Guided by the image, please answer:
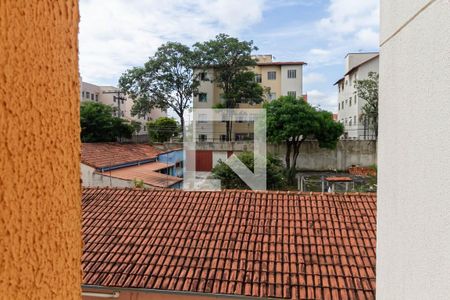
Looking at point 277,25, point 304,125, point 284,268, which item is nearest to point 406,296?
point 284,268

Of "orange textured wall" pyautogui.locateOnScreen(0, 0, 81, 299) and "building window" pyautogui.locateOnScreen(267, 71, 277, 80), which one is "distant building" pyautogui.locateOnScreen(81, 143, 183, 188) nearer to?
"orange textured wall" pyautogui.locateOnScreen(0, 0, 81, 299)

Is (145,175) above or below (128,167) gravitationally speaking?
below

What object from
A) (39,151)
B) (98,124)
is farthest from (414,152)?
(98,124)

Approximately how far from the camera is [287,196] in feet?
18.9

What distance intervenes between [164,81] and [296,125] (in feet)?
36.5

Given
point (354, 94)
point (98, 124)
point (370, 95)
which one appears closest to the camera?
point (98, 124)

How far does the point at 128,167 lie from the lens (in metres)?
12.8

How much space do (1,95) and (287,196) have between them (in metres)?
5.59

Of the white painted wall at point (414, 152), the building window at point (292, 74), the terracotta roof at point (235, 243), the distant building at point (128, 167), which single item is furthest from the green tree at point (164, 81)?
the white painted wall at point (414, 152)

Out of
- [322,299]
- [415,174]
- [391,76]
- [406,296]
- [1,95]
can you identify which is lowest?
[322,299]

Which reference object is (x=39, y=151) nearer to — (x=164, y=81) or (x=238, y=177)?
(x=238, y=177)

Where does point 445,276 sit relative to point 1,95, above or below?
below

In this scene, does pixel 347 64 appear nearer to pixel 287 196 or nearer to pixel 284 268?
pixel 287 196

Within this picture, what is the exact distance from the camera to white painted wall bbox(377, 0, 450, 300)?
982mm
